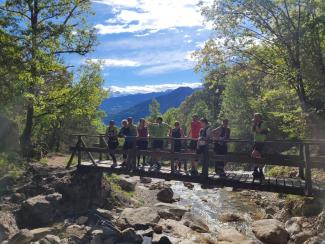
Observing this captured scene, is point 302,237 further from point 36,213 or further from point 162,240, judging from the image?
point 36,213

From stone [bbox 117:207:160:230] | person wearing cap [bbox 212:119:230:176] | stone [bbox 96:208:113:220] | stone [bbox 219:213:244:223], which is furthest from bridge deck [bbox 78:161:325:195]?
stone [bbox 219:213:244:223]

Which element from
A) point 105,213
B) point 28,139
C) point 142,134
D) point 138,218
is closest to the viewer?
point 138,218

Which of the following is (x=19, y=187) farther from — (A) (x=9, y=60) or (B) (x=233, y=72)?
(B) (x=233, y=72)

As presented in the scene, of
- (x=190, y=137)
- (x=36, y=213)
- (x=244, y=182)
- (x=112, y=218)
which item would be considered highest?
(x=190, y=137)

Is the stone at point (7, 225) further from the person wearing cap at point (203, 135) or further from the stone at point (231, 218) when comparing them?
the stone at point (231, 218)

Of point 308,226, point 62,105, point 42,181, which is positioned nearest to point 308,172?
point 308,226

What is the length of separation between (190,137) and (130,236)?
511 centimetres

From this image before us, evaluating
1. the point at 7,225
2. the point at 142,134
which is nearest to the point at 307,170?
the point at 142,134

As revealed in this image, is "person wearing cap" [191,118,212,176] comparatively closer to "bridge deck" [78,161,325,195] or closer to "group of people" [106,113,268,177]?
"group of people" [106,113,268,177]

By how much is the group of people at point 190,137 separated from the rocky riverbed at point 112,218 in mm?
2349

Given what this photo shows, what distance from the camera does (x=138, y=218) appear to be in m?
18.9

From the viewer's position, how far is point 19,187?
750 inches

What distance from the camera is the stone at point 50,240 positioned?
1500cm

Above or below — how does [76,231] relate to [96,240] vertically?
above
